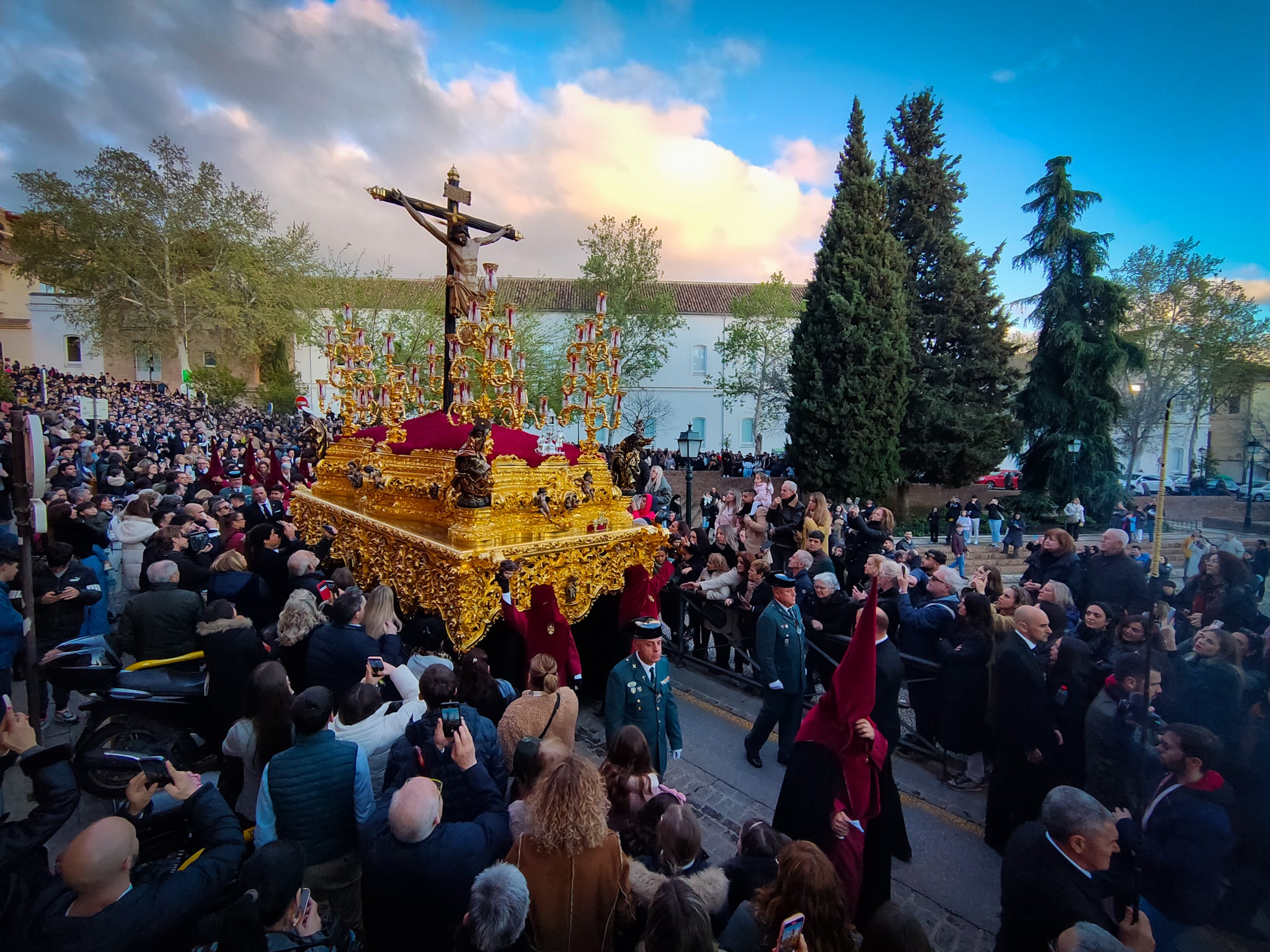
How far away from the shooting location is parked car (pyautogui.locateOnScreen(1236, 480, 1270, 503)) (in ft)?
31.3

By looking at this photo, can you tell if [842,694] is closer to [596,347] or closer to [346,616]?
[346,616]

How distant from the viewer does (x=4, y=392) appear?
20.5 m

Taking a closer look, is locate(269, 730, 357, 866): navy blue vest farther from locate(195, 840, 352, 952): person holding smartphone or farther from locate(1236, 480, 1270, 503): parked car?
locate(1236, 480, 1270, 503): parked car

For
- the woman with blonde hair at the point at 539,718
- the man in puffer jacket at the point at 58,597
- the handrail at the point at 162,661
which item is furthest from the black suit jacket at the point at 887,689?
the man in puffer jacket at the point at 58,597

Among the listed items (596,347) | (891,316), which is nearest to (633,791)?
(596,347)

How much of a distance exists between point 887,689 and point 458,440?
14.4 feet

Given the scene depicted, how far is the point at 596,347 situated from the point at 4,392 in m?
25.0

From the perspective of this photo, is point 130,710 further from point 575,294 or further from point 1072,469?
point 575,294

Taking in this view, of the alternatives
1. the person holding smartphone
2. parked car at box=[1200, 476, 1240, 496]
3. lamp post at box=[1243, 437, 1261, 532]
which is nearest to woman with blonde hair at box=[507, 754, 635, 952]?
the person holding smartphone

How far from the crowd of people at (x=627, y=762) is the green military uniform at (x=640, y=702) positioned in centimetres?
2

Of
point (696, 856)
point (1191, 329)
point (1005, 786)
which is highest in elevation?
point (1191, 329)

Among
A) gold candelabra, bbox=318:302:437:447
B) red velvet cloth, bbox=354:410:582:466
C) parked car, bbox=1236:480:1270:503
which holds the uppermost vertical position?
gold candelabra, bbox=318:302:437:447

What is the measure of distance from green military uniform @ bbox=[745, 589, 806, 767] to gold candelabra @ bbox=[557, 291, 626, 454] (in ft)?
7.54

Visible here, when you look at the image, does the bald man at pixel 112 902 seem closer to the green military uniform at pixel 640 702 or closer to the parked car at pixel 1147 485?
the green military uniform at pixel 640 702
